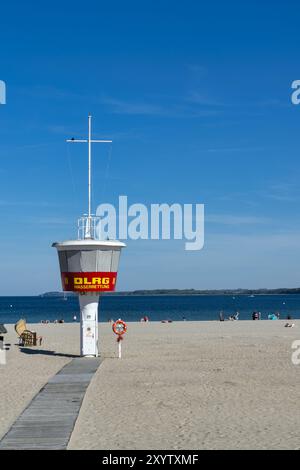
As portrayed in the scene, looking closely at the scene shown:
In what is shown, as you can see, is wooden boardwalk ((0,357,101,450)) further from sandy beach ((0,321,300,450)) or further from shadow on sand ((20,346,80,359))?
shadow on sand ((20,346,80,359))

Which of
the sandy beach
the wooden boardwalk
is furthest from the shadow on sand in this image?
the wooden boardwalk

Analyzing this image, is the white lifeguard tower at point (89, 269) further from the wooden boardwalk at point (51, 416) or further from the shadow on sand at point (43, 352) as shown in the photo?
the wooden boardwalk at point (51, 416)

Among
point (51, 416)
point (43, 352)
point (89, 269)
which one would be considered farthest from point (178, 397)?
point (43, 352)

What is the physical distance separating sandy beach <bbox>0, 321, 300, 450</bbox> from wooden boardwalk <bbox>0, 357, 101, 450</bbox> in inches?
9.3

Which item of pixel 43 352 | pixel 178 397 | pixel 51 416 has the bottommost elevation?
pixel 43 352

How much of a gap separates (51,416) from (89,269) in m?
12.3

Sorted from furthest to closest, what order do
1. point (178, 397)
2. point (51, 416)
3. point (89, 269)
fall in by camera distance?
point (89, 269)
point (178, 397)
point (51, 416)

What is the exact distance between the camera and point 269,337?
37938 millimetres

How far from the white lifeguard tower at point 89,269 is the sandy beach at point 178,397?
1432 mm

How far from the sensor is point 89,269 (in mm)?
25828

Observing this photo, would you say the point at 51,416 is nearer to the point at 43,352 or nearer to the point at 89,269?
the point at 89,269
